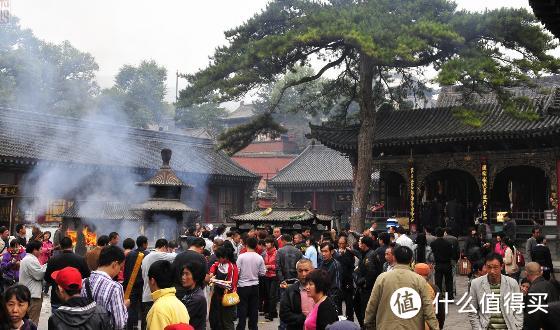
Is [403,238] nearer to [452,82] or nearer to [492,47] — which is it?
[452,82]

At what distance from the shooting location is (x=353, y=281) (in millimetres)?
10430

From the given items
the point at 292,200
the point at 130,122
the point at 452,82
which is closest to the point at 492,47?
the point at 452,82

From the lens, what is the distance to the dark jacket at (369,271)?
9523 millimetres

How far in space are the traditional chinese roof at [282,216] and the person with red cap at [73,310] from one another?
50.3ft

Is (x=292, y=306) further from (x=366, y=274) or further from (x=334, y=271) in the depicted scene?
(x=366, y=274)

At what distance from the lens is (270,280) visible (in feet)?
38.9

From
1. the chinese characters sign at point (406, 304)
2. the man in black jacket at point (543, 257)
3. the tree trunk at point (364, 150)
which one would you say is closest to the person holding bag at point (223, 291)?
the chinese characters sign at point (406, 304)

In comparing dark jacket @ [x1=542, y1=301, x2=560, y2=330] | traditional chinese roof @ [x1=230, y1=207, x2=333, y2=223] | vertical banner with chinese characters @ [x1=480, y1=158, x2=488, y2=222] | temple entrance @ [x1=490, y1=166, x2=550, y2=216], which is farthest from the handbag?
temple entrance @ [x1=490, y1=166, x2=550, y2=216]

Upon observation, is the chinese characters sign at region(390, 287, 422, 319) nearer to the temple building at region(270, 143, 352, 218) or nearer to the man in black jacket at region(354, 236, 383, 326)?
the man in black jacket at region(354, 236, 383, 326)

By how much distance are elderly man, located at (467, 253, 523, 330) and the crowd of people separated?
0.03ft

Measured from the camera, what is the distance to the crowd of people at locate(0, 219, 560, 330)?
189 inches

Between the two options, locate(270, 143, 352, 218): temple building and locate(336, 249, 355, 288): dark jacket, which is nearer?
locate(336, 249, 355, 288): dark jacket

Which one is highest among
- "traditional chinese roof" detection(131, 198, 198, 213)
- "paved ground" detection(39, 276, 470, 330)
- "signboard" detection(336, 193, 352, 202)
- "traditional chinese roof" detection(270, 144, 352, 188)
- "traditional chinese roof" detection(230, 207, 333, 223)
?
"traditional chinese roof" detection(270, 144, 352, 188)

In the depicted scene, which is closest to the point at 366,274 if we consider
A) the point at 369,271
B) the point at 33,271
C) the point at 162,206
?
the point at 369,271
